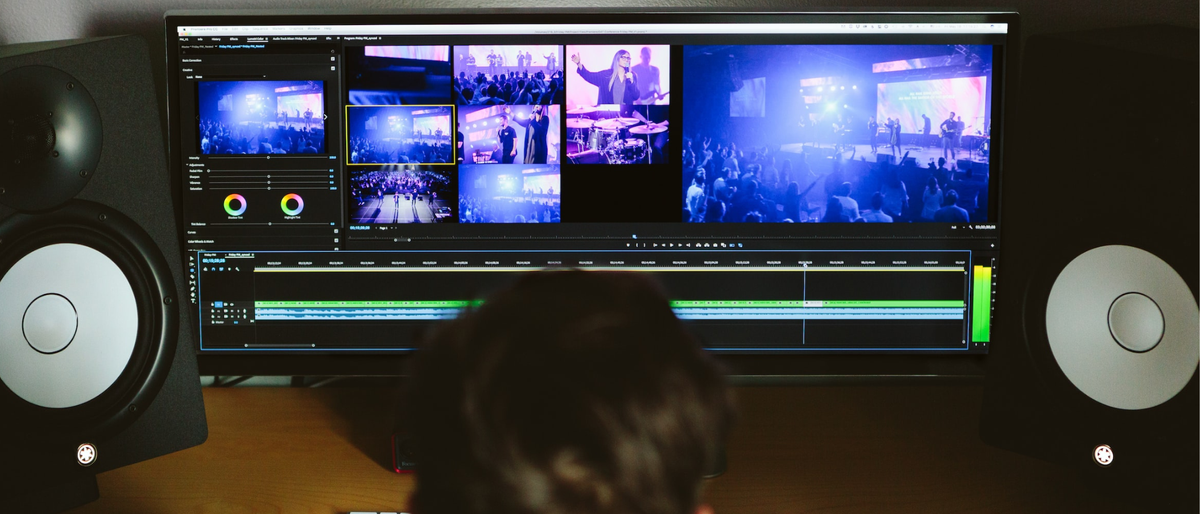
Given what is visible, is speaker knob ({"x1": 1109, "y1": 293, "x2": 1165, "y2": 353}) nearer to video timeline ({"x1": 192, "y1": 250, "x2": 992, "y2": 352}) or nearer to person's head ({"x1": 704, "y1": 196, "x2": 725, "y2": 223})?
video timeline ({"x1": 192, "y1": 250, "x2": 992, "y2": 352})

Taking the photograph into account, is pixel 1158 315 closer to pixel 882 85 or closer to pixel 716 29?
pixel 882 85

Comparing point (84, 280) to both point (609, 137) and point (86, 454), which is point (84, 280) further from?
point (609, 137)

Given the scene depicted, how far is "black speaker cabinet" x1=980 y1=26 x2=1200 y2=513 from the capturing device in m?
0.66

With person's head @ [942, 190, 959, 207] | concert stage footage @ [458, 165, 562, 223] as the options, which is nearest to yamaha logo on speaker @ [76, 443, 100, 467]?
concert stage footage @ [458, 165, 562, 223]

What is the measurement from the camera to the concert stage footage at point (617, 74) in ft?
2.79

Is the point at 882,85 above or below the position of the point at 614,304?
above

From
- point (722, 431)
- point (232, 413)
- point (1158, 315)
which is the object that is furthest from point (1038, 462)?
point (232, 413)

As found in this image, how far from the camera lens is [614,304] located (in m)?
0.29

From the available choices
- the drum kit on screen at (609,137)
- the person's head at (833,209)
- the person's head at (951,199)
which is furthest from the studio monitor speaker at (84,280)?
the person's head at (951,199)

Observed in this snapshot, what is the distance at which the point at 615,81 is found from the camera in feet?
2.79

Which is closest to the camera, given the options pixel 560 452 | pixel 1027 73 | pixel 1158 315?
pixel 560 452

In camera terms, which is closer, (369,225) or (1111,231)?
(1111,231)

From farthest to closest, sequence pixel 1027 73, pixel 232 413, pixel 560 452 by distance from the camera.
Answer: pixel 232 413 < pixel 1027 73 < pixel 560 452

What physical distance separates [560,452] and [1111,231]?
2.18ft
